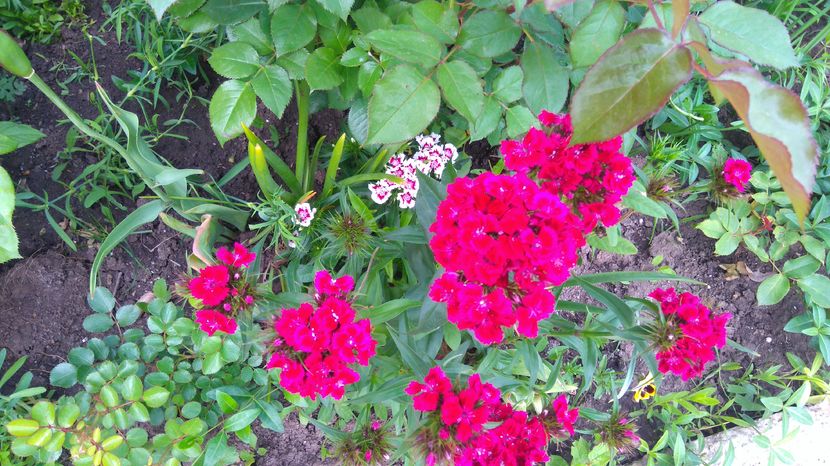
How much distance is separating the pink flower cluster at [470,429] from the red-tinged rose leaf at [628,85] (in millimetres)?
622

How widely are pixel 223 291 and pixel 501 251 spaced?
0.58 m

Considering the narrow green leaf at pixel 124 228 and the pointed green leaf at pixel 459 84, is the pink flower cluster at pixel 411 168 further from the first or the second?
the narrow green leaf at pixel 124 228

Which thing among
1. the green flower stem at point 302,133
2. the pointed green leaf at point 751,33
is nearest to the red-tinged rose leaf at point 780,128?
the pointed green leaf at point 751,33

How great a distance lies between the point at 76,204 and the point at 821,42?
279 cm

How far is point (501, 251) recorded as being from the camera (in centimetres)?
92

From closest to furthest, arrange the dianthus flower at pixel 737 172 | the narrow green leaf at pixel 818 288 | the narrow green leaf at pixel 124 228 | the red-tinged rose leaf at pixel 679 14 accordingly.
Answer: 1. the red-tinged rose leaf at pixel 679 14
2. the narrow green leaf at pixel 124 228
3. the dianthus flower at pixel 737 172
4. the narrow green leaf at pixel 818 288

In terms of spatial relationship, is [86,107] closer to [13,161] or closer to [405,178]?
[13,161]

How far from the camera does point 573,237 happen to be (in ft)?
3.15

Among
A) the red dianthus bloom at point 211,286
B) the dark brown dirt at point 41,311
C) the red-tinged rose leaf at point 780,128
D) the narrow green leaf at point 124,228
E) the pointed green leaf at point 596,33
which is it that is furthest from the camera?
the dark brown dirt at point 41,311

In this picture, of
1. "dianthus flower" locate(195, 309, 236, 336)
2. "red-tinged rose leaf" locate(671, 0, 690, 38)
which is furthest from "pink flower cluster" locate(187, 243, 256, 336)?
"red-tinged rose leaf" locate(671, 0, 690, 38)

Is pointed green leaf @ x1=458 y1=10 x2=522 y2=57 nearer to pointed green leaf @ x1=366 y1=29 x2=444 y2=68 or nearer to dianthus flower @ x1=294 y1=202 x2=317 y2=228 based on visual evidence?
pointed green leaf @ x1=366 y1=29 x2=444 y2=68

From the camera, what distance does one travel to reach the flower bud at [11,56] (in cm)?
86

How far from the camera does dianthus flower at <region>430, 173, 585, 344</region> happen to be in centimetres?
92

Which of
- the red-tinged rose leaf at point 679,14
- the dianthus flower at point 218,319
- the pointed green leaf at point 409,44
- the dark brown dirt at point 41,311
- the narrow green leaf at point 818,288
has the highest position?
the red-tinged rose leaf at point 679,14
